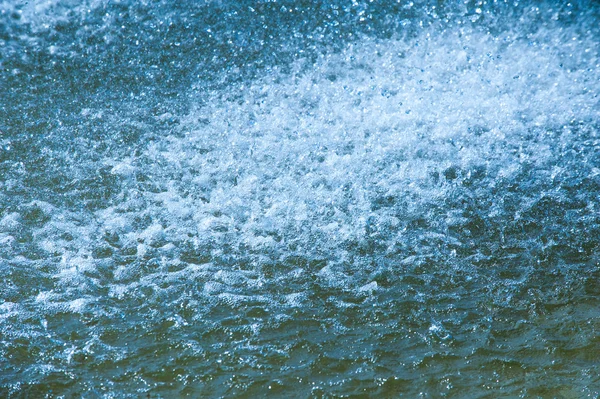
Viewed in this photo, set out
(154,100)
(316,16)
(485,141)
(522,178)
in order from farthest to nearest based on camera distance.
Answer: (316,16), (154,100), (485,141), (522,178)

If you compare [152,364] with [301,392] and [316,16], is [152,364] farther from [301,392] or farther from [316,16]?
[316,16]

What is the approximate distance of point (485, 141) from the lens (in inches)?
137

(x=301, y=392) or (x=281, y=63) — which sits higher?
(x=281, y=63)

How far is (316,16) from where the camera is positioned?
457 centimetres

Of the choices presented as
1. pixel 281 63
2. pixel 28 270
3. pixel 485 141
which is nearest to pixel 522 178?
pixel 485 141

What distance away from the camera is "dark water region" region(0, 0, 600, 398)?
240 cm

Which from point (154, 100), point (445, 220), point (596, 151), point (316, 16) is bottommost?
point (445, 220)

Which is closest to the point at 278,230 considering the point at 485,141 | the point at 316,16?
the point at 485,141

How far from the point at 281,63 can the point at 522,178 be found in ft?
5.07

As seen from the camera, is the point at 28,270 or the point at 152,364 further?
the point at 28,270

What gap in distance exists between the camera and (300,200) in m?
3.09

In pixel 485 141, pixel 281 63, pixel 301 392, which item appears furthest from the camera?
pixel 281 63

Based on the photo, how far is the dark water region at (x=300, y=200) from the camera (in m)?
2.40

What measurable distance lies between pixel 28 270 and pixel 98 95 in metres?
1.37
